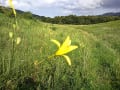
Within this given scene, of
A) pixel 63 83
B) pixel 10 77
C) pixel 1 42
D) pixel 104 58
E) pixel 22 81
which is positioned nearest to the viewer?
pixel 10 77

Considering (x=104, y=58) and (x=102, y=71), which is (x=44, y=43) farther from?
(x=104, y=58)

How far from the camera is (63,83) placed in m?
4.35

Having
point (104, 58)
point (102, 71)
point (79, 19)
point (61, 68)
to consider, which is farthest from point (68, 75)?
point (79, 19)

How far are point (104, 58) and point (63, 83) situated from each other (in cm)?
264

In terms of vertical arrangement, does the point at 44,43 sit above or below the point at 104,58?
above

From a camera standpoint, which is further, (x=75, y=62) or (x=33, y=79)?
(x=75, y=62)

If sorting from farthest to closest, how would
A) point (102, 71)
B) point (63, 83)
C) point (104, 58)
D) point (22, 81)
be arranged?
point (104, 58), point (102, 71), point (63, 83), point (22, 81)

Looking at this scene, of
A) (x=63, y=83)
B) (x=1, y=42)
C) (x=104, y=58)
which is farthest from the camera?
(x=104, y=58)

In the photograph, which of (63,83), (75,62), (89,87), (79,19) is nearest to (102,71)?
(75,62)

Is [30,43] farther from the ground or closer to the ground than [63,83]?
farther from the ground

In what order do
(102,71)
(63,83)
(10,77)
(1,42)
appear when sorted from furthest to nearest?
(102,71), (1,42), (63,83), (10,77)

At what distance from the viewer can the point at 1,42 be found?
510 cm

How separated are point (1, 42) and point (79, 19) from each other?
57373 millimetres

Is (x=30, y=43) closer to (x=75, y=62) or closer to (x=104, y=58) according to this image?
(x=75, y=62)
